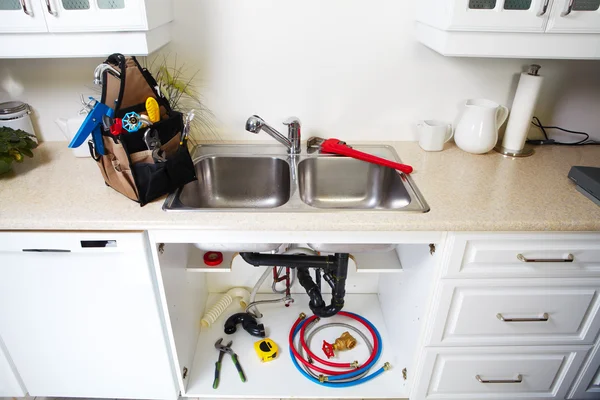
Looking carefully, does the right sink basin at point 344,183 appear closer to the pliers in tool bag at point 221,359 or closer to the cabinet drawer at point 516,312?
the cabinet drawer at point 516,312

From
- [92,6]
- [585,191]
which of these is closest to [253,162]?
[92,6]

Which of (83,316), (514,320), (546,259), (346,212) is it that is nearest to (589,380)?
(514,320)

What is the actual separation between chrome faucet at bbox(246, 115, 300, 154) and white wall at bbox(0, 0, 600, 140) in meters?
0.15

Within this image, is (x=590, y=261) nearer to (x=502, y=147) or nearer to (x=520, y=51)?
(x=502, y=147)

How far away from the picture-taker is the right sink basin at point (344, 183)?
5.06 feet

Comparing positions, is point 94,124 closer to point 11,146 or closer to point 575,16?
point 11,146

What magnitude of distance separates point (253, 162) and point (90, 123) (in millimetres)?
621

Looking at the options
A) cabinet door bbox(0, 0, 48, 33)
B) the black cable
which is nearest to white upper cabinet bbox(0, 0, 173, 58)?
cabinet door bbox(0, 0, 48, 33)

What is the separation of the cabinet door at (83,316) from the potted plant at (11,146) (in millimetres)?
313

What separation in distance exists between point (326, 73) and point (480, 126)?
0.62 metres

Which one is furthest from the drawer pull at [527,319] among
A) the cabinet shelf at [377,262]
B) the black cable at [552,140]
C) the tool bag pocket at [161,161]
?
the tool bag pocket at [161,161]

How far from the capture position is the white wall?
4.86 feet

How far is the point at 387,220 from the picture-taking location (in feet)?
3.78

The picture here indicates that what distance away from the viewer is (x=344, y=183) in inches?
63.1
